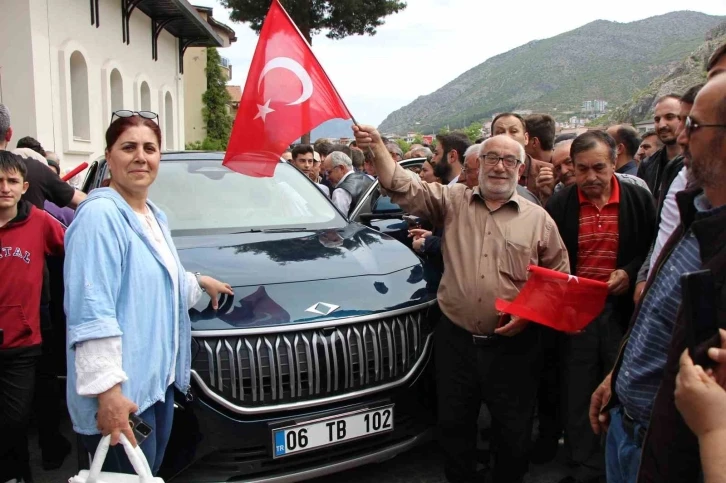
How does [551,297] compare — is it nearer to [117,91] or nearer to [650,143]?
[650,143]

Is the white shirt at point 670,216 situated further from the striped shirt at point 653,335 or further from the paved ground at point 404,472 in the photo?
the paved ground at point 404,472

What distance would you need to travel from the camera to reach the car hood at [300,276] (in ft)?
8.92

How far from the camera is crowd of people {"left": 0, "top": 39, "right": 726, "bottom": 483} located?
1368 mm

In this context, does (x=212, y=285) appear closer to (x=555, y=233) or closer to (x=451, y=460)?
(x=451, y=460)

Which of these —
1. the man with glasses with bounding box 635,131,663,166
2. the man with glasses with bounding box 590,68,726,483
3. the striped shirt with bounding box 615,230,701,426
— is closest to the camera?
the man with glasses with bounding box 590,68,726,483

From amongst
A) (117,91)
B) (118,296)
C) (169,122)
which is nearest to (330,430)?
(118,296)

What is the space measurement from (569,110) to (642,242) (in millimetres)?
81453

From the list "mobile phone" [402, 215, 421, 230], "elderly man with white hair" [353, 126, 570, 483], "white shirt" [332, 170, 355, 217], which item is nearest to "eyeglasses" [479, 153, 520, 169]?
"elderly man with white hair" [353, 126, 570, 483]

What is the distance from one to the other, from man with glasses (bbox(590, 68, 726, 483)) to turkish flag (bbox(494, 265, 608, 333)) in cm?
91

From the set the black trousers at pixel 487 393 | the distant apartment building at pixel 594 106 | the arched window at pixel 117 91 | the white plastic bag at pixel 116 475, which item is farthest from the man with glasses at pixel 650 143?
the distant apartment building at pixel 594 106

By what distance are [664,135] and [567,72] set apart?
102537 millimetres

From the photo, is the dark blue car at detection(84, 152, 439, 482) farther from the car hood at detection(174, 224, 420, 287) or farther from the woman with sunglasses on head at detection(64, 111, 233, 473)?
the woman with sunglasses on head at detection(64, 111, 233, 473)

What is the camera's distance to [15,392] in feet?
9.41

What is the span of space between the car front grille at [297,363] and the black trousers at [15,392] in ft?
3.18
